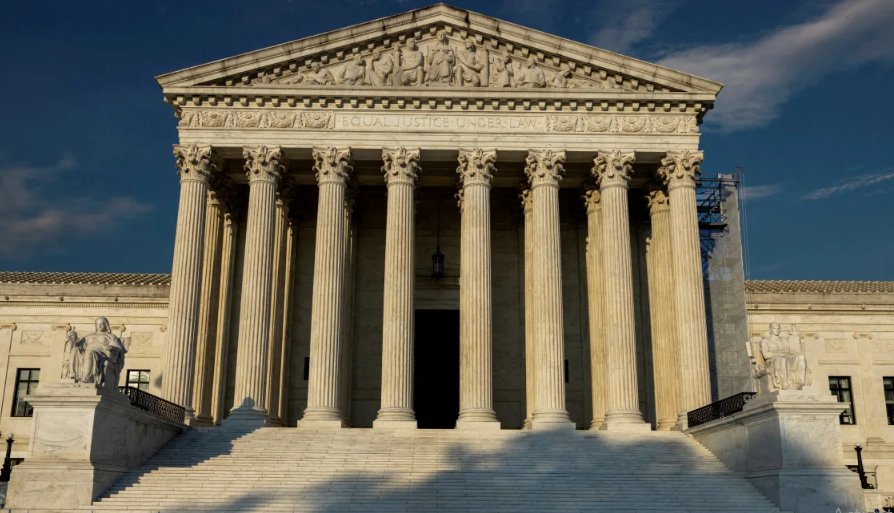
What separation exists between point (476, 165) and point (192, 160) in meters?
11.1

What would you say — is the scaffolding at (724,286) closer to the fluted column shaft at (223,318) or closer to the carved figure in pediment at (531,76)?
the carved figure in pediment at (531,76)

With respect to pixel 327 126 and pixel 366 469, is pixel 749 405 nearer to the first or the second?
pixel 366 469

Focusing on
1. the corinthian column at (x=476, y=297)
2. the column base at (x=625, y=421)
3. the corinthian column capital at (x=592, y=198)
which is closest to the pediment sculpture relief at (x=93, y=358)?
the corinthian column at (x=476, y=297)

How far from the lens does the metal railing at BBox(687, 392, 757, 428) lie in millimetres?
27359

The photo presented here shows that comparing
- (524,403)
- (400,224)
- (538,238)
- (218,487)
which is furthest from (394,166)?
(218,487)

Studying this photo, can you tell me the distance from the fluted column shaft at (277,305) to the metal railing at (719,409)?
15.8 metres

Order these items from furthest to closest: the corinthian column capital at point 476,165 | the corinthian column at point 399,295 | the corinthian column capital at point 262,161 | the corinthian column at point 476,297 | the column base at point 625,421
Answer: the corinthian column capital at point 476,165 < the corinthian column capital at point 262,161 < the corinthian column at point 476,297 < the corinthian column at point 399,295 < the column base at point 625,421

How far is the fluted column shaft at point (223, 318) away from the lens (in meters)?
36.4

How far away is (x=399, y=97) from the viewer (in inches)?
1351

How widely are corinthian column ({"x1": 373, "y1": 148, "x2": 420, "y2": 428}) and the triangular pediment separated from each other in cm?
351

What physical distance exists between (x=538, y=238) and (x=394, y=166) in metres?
6.35

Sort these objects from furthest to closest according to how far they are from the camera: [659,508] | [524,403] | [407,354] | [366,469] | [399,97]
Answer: [524,403], [399,97], [407,354], [366,469], [659,508]

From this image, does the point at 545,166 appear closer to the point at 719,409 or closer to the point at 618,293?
the point at 618,293

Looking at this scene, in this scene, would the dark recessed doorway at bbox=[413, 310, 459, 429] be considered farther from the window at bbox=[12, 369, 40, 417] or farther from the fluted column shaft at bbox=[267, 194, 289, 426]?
the window at bbox=[12, 369, 40, 417]
